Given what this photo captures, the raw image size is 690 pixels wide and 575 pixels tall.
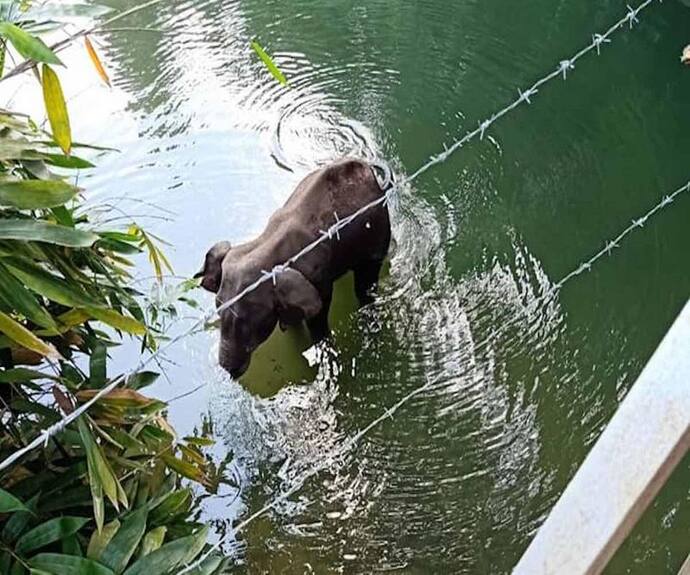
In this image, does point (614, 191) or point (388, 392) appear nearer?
point (388, 392)

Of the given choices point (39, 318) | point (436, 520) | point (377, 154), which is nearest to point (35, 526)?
point (39, 318)

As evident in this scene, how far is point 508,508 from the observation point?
231cm

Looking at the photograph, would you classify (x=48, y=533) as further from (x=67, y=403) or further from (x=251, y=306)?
(x=251, y=306)

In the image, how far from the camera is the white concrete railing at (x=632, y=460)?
0.58m

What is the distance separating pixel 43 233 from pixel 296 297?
3.98ft

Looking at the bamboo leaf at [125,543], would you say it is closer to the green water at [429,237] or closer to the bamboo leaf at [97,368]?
the bamboo leaf at [97,368]

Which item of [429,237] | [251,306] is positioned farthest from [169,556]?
[429,237]

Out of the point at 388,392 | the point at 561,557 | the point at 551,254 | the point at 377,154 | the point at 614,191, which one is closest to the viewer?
the point at 561,557

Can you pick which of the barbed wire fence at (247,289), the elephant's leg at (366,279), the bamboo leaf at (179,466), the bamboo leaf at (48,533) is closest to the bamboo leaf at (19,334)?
the barbed wire fence at (247,289)

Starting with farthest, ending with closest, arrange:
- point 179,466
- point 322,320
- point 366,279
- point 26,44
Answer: point 366,279 → point 322,320 → point 179,466 → point 26,44

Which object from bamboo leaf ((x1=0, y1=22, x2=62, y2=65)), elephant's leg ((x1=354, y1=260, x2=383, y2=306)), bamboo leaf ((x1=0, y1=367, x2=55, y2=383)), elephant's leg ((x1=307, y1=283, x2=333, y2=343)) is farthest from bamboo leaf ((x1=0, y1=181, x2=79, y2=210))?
elephant's leg ((x1=354, y1=260, x2=383, y2=306))

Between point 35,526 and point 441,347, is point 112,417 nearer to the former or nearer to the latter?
point 35,526

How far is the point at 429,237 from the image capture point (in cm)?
314

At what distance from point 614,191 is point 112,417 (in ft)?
7.40
